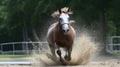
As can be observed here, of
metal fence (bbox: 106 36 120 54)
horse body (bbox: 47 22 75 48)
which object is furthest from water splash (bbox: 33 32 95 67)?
metal fence (bbox: 106 36 120 54)

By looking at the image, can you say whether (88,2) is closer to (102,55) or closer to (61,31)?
(102,55)

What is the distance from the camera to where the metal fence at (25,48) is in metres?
16.2

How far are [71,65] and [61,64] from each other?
0.36 meters

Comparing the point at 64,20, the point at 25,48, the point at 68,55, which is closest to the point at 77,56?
the point at 68,55

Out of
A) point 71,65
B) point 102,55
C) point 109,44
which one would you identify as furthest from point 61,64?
point 109,44

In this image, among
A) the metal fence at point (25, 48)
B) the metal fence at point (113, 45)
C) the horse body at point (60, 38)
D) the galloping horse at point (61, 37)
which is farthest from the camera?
the metal fence at point (113, 45)

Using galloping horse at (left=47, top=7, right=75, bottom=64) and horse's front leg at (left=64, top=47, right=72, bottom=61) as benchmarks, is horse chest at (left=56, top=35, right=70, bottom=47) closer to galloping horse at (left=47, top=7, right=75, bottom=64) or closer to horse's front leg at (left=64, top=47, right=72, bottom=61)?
galloping horse at (left=47, top=7, right=75, bottom=64)

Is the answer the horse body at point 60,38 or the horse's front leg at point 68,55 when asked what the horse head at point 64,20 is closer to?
the horse body at point 60,38

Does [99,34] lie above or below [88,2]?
below

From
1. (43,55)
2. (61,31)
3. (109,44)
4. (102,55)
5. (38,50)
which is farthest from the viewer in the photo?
(109,44)

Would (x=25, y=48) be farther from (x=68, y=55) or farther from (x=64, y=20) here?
(x=64, y=20)

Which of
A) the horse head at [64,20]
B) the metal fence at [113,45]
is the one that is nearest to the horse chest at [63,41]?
the horse head at [64,20]

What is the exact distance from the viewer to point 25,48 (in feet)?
105

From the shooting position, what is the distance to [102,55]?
24.3 meters
